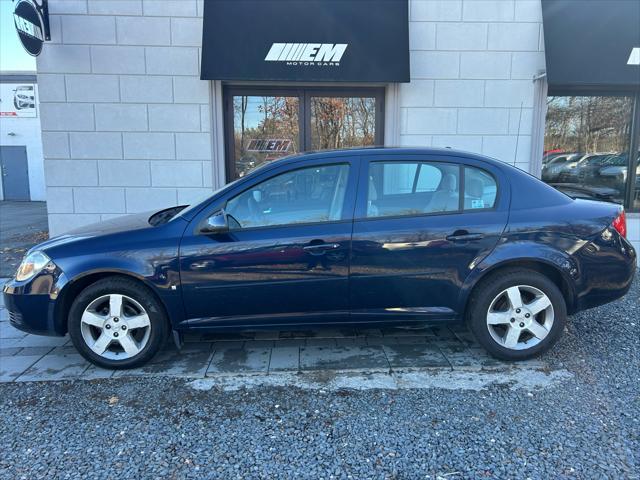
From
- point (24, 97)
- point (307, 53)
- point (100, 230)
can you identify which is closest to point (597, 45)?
point (307, 53)

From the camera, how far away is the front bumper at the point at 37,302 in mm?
3330

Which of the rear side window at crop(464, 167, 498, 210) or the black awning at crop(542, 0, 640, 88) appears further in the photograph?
the black awning at crop(542, 0, 640, 88)

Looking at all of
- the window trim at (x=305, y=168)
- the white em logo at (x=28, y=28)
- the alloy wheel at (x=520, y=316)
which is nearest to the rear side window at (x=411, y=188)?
Answer: the window trim at (x=305, y=168)

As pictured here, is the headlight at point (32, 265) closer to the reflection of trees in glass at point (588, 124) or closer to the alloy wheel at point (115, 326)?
the alloy wheel at point (115, 326)

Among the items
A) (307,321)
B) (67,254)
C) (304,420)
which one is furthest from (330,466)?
(67,254)

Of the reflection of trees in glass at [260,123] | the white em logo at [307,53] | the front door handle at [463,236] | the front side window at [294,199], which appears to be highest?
the white em logo at [307,53]

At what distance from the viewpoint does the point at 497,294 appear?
11.4 ft

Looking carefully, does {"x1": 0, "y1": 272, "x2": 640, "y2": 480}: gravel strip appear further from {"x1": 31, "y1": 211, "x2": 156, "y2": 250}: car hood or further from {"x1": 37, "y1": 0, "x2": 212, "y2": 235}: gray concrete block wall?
{"x1": 37, "y1": 0, "x2": 212, "y2": 235}: gray concrete block wall

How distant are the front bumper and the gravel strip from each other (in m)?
0.42

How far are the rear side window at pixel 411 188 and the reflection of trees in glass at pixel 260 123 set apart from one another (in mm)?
3950

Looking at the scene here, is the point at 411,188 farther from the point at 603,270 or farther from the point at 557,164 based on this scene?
the point at 557,164

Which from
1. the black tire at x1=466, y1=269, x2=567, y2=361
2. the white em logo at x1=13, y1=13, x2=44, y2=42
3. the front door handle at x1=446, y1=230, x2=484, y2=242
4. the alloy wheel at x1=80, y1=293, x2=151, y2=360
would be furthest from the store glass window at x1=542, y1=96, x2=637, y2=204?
the white em logo at x1=13, y1=13, x2=44, y2=42

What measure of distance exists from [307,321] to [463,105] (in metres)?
4.88

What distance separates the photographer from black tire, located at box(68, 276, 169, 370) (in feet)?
11.0
